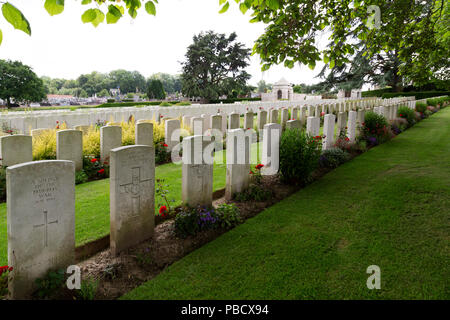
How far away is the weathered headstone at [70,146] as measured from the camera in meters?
6.15

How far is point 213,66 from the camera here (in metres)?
45.0

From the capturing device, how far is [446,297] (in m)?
2.73

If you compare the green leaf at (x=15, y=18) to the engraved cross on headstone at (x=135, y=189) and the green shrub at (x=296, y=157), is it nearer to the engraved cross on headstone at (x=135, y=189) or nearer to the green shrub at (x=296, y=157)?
the engraved cross on headstone at (x=135, y=189)

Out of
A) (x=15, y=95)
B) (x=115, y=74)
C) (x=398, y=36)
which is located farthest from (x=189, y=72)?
(x=115, y=74)

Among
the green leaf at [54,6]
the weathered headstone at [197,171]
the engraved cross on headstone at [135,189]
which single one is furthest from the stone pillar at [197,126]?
the green leaf at [54,6]

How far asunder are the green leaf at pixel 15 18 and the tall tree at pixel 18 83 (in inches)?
1918

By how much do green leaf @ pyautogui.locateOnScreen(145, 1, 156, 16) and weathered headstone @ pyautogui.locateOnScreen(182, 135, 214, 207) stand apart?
1.54 m

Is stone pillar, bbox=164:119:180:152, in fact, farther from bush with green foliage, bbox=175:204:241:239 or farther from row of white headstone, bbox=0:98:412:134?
bush with green foliage, bbox=175:204:241:239

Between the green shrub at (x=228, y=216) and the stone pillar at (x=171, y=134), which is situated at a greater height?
the stone pillar at (x=171, y=134)

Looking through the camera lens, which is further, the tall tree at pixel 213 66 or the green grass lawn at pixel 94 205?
the tall tree at pixel 213 66

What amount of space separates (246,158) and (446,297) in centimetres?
320

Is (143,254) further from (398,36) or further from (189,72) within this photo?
(189,72)

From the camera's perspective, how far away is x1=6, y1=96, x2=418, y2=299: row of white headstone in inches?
101

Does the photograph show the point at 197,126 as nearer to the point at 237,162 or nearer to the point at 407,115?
the point at 237,162
